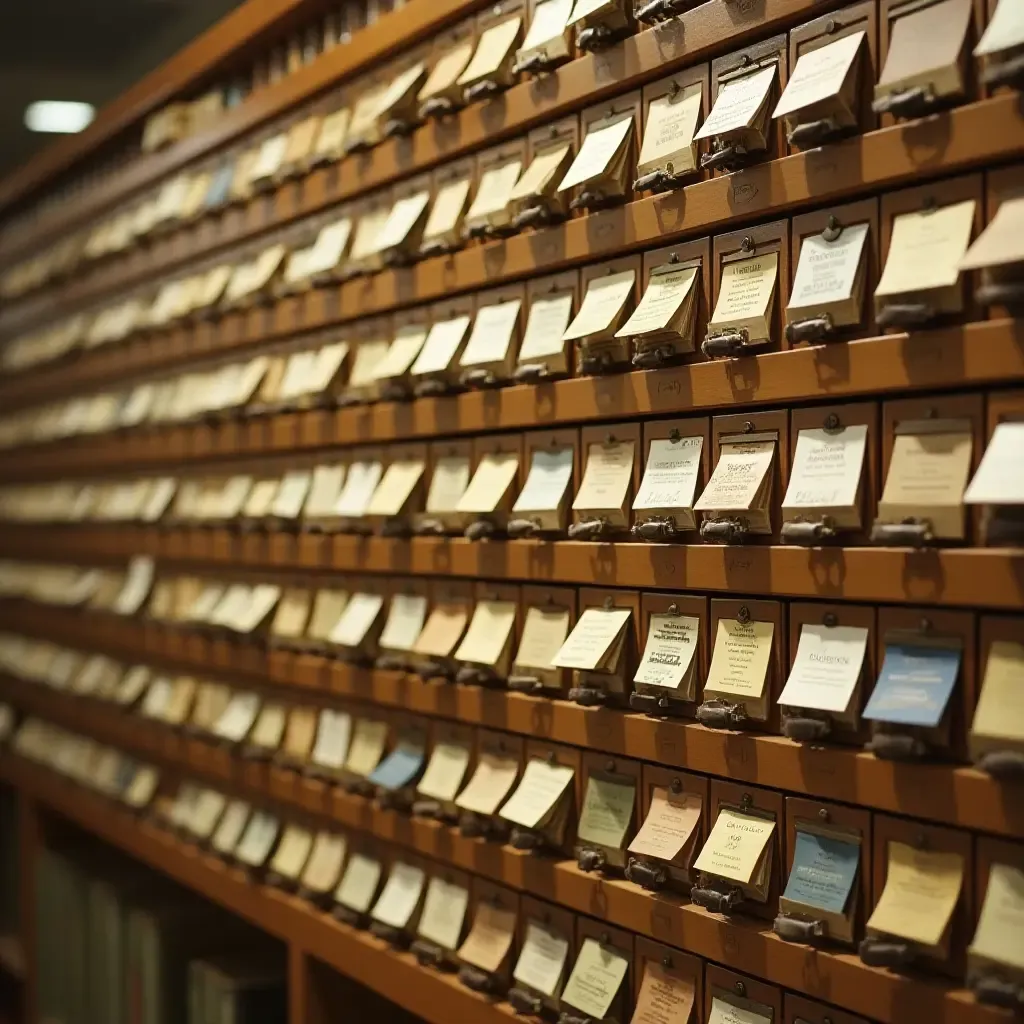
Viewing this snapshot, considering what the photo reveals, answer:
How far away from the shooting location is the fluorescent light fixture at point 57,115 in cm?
532

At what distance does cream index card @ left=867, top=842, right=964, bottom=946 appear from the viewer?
125 centimetres

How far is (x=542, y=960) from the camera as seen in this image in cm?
184

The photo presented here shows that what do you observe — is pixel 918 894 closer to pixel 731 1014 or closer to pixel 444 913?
pixel 731 1014

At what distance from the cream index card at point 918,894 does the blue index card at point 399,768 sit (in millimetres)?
1007

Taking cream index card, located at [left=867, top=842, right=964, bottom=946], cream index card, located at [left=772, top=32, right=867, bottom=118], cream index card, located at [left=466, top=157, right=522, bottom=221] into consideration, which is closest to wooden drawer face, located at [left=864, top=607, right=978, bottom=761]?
cream index card, located at [left=867, top=842, right=964, bottom=946]

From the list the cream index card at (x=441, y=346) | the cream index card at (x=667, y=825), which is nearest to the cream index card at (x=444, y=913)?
the cream index card at (x=667, y=825)

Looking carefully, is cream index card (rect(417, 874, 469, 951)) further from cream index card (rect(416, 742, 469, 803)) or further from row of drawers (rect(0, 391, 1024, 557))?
row of drawers (rect(0, 391, 1024, 557))

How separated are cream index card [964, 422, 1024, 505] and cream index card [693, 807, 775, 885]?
0.49 meters

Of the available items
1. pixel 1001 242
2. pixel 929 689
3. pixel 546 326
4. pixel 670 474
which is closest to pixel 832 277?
pixel 1001 242

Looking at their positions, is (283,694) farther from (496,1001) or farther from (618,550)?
(618,550)

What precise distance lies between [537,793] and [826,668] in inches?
23.3

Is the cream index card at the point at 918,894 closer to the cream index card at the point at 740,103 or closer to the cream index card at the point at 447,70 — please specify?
the cream index card at the point at 740,103

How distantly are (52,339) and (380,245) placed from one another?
217cm

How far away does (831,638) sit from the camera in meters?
1.39
